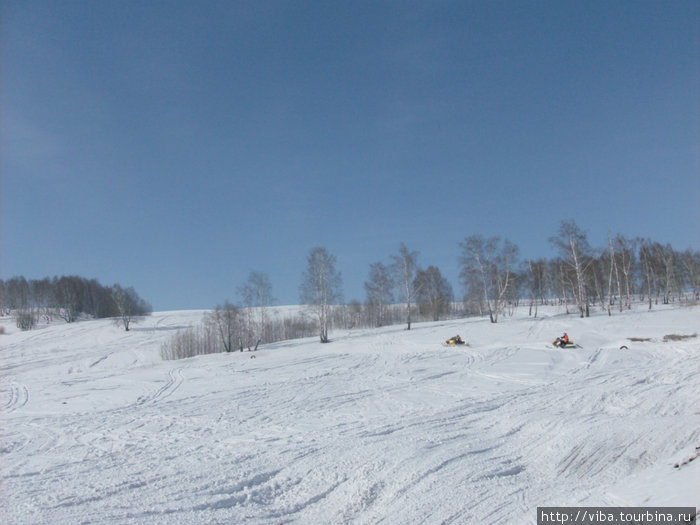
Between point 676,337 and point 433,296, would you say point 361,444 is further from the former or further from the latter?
point 433,296

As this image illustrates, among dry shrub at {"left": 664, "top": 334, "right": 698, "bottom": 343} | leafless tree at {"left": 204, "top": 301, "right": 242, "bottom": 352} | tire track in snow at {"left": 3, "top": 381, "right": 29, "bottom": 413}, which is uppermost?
leafless tree at {"left": 204, "top": 301, "right": 242, "bottom": 352}

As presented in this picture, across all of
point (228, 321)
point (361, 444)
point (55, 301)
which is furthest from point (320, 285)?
point (55, 301)

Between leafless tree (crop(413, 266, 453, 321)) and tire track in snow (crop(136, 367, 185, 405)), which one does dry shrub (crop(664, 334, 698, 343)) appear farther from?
leafless tree (crop(413, 266, 453, 321))

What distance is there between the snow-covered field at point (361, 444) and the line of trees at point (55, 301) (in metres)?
55.0

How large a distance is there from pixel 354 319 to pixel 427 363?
1668 inches

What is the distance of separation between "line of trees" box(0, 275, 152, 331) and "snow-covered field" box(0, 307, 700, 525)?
5497cm

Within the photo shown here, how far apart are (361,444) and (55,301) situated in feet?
270

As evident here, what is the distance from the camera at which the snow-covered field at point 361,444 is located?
5770 mm

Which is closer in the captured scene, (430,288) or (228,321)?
(228,321)

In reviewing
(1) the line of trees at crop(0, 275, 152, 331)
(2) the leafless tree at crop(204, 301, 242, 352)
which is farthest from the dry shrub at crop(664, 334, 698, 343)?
(1) the line of trees at crop(0, 275, 152, 331)

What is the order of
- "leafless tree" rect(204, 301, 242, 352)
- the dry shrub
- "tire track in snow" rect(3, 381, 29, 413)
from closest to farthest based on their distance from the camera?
"tire track in snow" rect(3, 381, 29, 413), the dry shrub, "leafless tree" rect(204, 301, 242, 352)

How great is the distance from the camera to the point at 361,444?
8203mm

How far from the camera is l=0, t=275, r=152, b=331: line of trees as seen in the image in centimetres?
6725

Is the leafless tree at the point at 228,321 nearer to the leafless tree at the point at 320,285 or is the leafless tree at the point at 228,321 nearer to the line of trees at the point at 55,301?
the leafless tree at the point at 320,285
